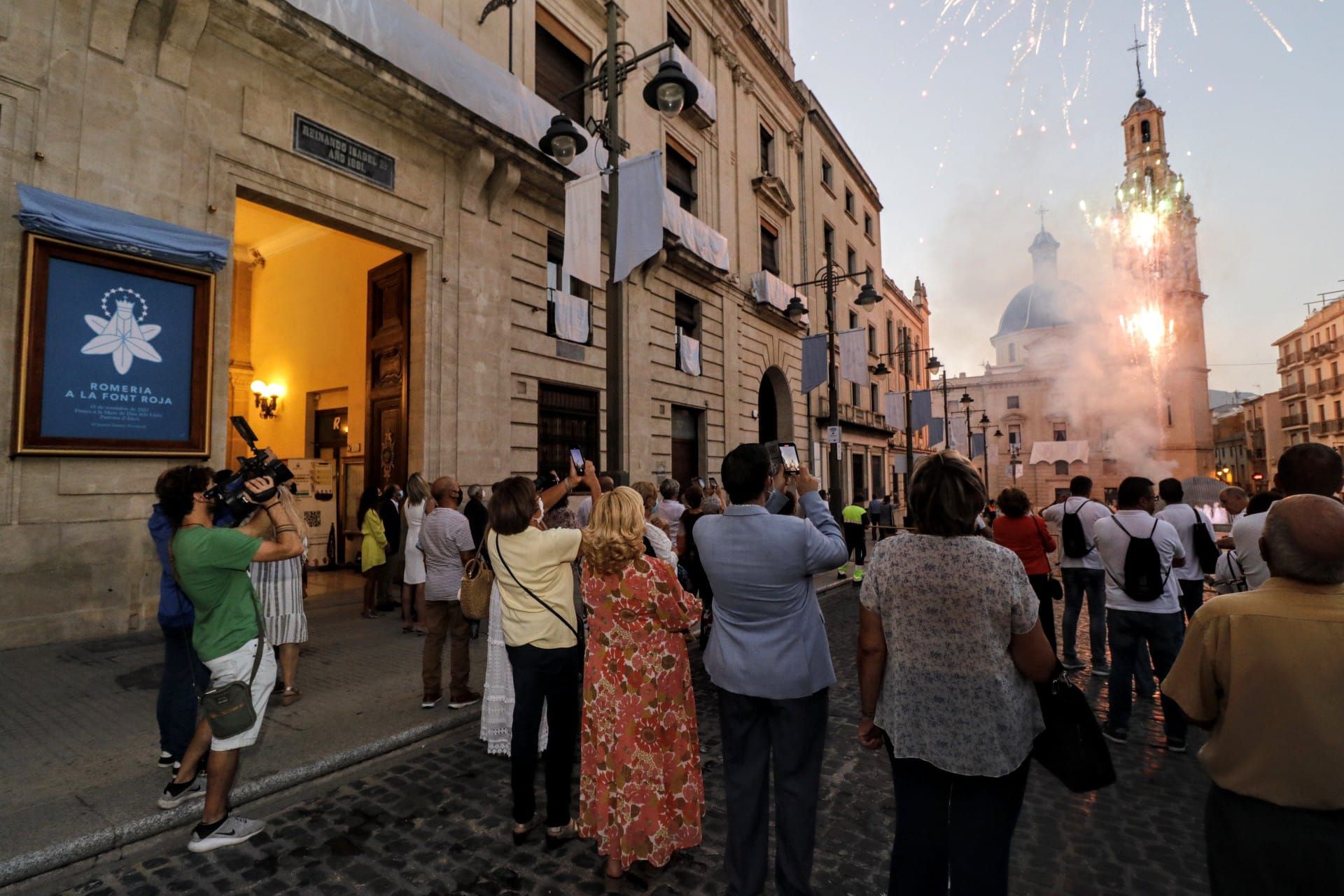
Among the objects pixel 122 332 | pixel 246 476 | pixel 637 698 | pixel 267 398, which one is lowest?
pixel 637 698

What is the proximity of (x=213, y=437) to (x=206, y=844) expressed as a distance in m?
6.02

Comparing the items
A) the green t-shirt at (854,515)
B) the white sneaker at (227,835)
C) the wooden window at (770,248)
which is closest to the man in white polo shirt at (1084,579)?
the green t-shirt at (854,515)

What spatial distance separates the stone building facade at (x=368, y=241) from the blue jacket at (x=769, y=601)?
776cm

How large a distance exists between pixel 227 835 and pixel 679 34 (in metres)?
20.8

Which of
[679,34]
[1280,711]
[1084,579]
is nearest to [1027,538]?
[1084,579]

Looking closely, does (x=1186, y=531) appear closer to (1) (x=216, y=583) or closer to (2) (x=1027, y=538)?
(2) (x=1027, y=538)

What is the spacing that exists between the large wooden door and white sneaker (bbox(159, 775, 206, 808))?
6.99m

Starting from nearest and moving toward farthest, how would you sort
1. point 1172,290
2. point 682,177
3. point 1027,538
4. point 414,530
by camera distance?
point 1027,538 < point 414,530 < point 682,177 < point 1172,290

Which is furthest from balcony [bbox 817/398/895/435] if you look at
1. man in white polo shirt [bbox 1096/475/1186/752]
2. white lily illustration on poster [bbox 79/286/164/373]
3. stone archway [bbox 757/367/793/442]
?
white lily illustration on poster [bbox 79/286/164/373]

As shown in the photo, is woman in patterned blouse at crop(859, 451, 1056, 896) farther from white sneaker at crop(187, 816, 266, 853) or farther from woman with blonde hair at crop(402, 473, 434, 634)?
woman with blonde hair at crop(402, 473, 434, 634)

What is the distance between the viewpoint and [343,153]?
30.9 ft

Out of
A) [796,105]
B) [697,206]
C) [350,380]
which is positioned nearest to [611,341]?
[350,380]

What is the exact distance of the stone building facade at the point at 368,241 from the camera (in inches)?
267

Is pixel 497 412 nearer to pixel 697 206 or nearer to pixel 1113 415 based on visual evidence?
pixel 697 206
